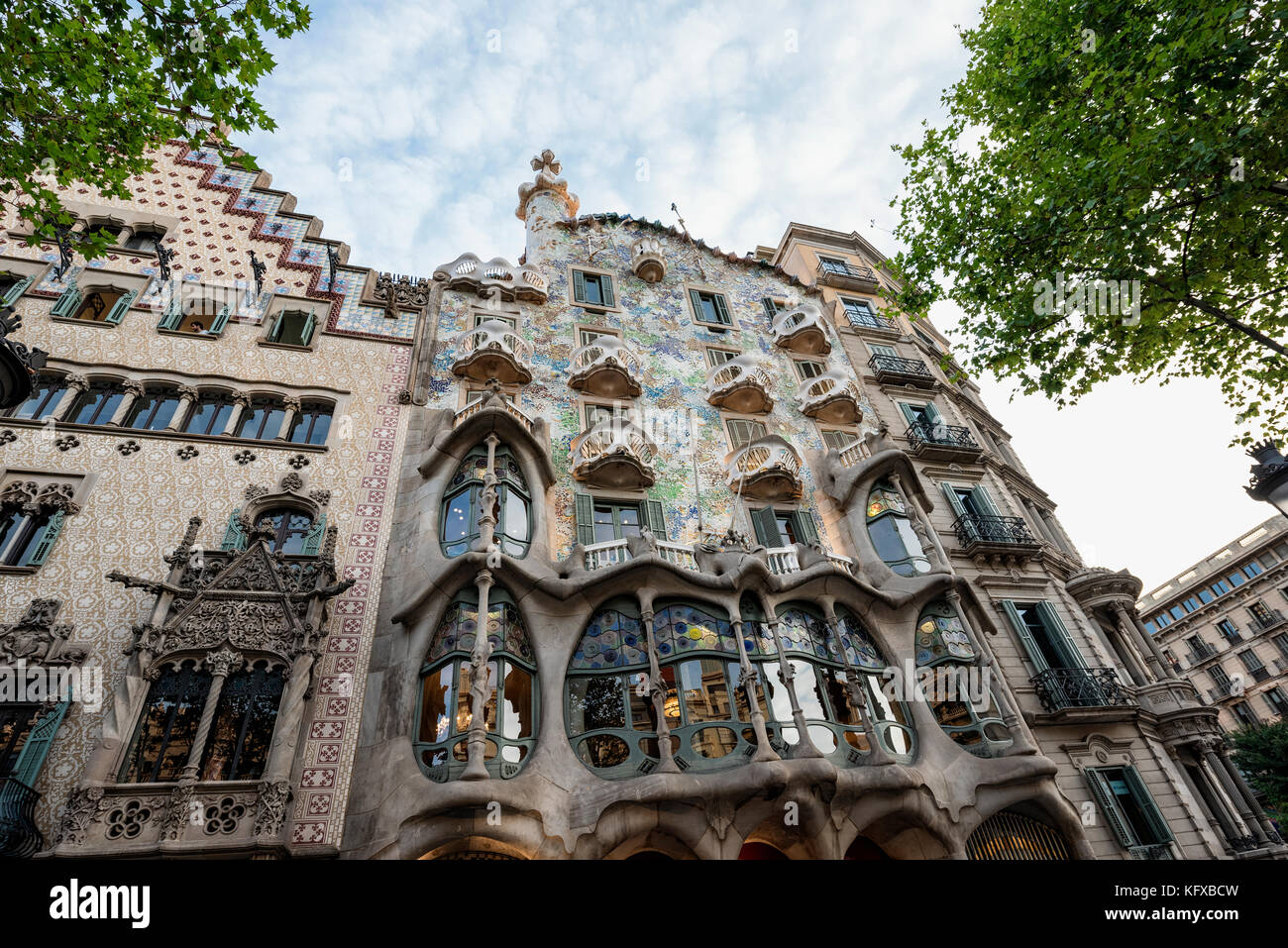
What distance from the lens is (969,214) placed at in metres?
14.4

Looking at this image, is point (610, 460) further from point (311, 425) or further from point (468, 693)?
point (311, 425)

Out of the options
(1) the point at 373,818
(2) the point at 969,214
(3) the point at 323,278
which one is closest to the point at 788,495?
(2) the point at 969,214

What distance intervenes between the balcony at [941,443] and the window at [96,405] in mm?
21064

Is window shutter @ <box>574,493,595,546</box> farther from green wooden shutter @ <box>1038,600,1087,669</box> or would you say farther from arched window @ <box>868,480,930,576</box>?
green wooden shutter @ <box>1038,600,1087,669</box>

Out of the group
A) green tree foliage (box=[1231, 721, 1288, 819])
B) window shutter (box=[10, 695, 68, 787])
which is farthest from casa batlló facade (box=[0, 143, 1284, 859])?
green tree foliage (box=[1231, 721, 1288, 819])

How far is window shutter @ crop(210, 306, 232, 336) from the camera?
1644cm

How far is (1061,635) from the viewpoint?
1652 centimetres

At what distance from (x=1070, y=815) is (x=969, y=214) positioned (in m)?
12.7

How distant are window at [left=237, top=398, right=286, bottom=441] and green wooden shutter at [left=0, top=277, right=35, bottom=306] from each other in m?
5.98

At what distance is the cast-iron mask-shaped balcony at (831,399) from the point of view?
A: 2036 cm

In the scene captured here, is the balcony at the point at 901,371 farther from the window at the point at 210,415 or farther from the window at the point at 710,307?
the window at the point at 210,415

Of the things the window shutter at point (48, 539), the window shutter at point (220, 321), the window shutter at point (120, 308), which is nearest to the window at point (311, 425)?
the window shutter at point (220, 321)

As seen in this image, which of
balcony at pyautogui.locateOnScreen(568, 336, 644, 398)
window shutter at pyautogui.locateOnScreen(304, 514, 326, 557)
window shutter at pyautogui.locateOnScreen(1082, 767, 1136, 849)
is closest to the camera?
window shutter at pyautogui.locateOnScreen(304, 514, 326, 557)
